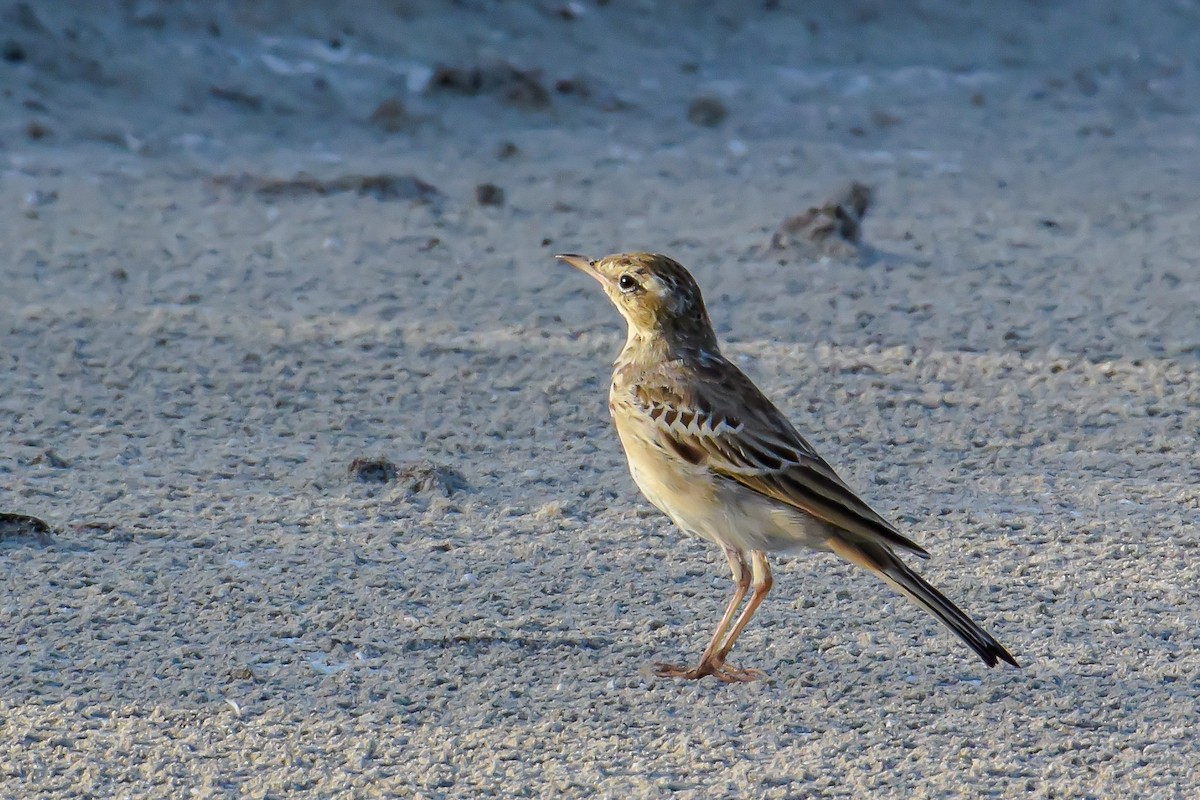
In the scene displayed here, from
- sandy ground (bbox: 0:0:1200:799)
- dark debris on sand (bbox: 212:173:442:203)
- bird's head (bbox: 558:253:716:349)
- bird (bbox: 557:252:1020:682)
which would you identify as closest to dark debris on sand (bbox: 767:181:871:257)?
sandy ground (bbox: 0:0:1200:799)

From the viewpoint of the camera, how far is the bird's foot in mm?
4746

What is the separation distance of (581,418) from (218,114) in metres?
5.00

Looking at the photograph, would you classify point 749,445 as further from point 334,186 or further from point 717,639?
point 334,186

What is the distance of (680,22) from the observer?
517 inches

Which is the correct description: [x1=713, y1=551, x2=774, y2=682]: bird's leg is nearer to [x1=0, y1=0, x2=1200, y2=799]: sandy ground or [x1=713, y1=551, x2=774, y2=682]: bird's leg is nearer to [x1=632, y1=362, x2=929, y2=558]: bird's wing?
[x1=0, y1=0, x2=1200, y2=799]: sandy ground

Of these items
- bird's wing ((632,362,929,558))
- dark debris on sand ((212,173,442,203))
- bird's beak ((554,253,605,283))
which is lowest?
dark debris on sand ((212,173,442,203))

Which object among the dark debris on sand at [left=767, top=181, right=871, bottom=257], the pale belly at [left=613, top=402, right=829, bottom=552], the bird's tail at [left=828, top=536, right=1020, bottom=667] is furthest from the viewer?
the dark debris on sand at [left=767, top=181, right=871, bottom=257]

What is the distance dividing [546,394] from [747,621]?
232 cm

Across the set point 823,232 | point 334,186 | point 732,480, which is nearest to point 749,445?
point 732,480

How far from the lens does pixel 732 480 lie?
4.77 meters

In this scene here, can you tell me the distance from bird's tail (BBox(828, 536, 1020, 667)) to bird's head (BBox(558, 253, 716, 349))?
897mm

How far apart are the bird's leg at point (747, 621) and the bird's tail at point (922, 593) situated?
0.30 meters

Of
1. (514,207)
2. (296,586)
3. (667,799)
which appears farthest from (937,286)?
(667,799)

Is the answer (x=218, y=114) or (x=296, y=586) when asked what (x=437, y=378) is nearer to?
(x=296, y=586)
